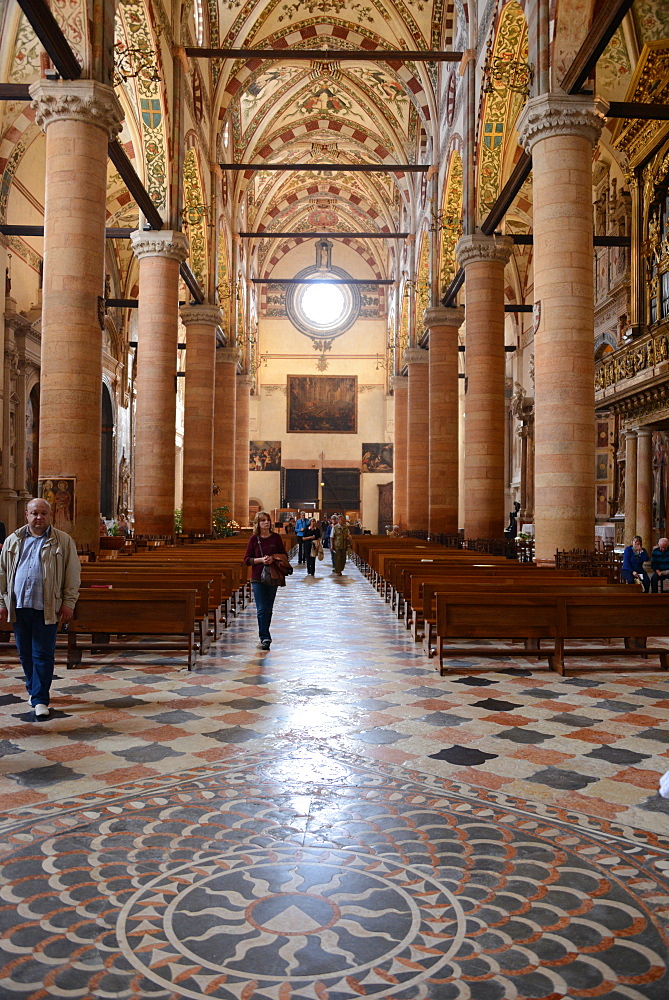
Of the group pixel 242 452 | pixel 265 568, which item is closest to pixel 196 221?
pixel 242 452

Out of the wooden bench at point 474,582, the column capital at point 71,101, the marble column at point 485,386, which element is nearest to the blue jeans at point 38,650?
the wooden bench at point 474,582

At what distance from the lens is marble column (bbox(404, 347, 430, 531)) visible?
102 feet

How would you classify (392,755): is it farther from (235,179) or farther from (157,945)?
(235,179)

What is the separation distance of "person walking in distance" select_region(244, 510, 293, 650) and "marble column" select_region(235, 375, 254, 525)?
25.5m

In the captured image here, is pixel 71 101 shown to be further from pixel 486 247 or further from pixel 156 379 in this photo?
pixel 486 247

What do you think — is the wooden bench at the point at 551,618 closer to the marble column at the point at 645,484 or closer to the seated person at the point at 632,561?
the seated person at the point at 632,561

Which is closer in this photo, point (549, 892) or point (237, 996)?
point (237, 996)

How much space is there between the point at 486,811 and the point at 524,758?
995 millimetres

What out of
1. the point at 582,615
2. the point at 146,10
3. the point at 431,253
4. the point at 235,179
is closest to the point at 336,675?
the point at 582,615

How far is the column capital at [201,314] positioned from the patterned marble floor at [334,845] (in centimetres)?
2001

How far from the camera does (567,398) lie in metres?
12.0

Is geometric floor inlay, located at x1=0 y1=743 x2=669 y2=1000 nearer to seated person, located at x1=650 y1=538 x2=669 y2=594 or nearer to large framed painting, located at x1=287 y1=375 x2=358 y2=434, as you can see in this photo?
seated person, located at x1=650 y1=538 x2=669 y2=594

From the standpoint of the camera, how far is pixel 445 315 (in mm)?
25047

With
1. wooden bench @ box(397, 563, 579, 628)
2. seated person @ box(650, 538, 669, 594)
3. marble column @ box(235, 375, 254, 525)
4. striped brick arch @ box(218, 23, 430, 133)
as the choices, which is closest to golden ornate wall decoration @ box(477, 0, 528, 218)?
striped brick arch @ box(218, 23, 430, 133)
